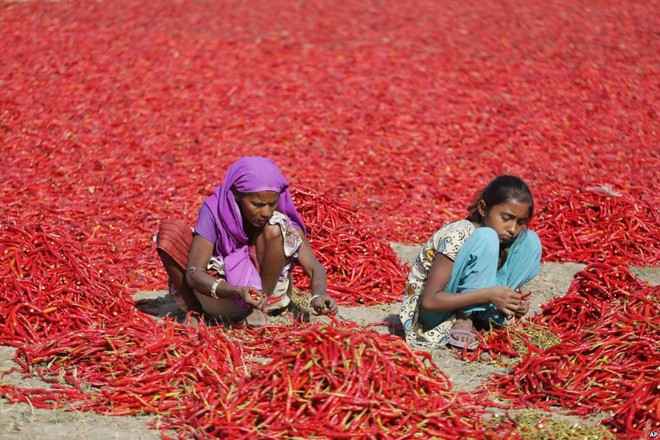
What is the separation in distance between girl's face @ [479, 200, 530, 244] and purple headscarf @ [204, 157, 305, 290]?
1.20m

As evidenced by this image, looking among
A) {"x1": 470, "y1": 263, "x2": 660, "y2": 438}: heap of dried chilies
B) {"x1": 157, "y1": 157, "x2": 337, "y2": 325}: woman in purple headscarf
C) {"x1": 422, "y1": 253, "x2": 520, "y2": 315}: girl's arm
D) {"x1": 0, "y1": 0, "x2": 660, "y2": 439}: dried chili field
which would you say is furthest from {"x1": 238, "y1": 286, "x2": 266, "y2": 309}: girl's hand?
{"x1": 470, "y1": 263, "x2": 660, "y2": 438}: heap of dried chilies

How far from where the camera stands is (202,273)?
17.3 ft

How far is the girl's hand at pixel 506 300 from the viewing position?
16.6 ft

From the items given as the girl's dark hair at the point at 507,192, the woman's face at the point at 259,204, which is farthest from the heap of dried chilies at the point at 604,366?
the woman's face at the point at 259,204

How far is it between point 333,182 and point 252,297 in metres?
3.44

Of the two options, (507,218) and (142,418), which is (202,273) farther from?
(507,218)

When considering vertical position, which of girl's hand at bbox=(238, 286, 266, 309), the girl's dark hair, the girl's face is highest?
the girl's dark hair

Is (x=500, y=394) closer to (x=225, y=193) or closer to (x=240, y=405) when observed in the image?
(x=240, y=405)

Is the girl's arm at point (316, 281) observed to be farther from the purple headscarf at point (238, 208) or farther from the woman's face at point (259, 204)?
the woman's face at point (259, 204)

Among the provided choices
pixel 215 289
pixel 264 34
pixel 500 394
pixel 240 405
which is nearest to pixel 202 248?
pixel 215 289

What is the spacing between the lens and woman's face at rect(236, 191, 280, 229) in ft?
16.9

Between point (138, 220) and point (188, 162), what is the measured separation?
59.9 inches

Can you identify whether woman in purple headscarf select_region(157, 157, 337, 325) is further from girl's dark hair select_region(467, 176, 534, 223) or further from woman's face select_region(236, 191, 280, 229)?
girl's dark hair select_region(467, 176, 534, 223)

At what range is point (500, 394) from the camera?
15.1 ft
